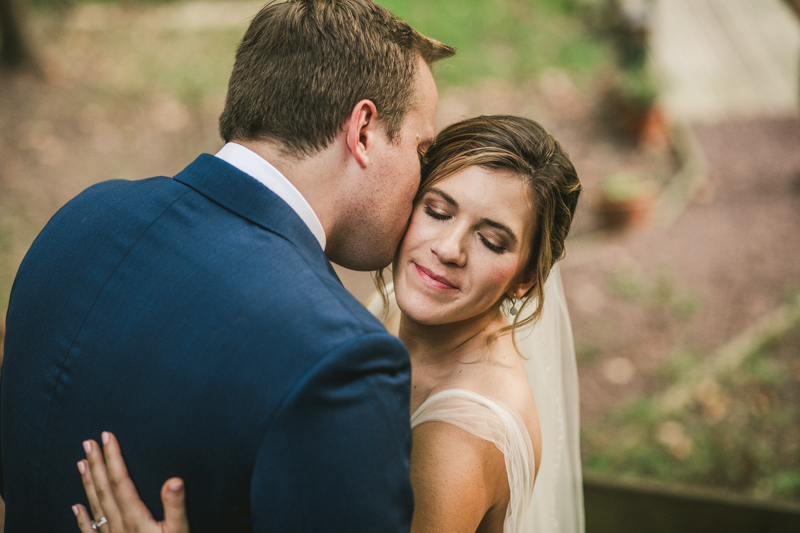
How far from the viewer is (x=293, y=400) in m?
1.16

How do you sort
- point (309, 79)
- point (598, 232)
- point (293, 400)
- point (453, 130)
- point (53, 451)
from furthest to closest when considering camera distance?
point (598, 232) < point (453, 130) < point (309, 79) < point (53, 451) < point (293, 400)

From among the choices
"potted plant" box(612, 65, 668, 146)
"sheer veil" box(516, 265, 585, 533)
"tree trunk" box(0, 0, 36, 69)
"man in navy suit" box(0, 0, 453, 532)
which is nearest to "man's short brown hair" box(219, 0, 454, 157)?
"man in navy suit" box(0, 0, 453, 532)

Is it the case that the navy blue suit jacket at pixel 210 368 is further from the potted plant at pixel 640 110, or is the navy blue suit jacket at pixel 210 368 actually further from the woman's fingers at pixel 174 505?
the potted plant at pixel 640 110

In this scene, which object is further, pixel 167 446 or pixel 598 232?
pixel 598 232

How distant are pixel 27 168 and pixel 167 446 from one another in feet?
20.3

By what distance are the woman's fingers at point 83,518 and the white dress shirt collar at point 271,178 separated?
803 mm

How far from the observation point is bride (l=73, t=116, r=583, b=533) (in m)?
1.77

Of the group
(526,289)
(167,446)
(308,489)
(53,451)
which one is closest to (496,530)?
(526,289)

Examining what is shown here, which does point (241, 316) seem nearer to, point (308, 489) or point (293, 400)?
point (293, 400)

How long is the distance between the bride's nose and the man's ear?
33cm

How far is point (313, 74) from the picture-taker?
162 centimetres

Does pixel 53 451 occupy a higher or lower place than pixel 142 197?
lower

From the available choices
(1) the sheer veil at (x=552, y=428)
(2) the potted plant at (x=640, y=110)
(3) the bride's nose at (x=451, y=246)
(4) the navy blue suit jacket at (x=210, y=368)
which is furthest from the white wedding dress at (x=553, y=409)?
(2) the potted plant at (x=640, y=110)

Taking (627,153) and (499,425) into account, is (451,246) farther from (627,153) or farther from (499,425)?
(627,153)
